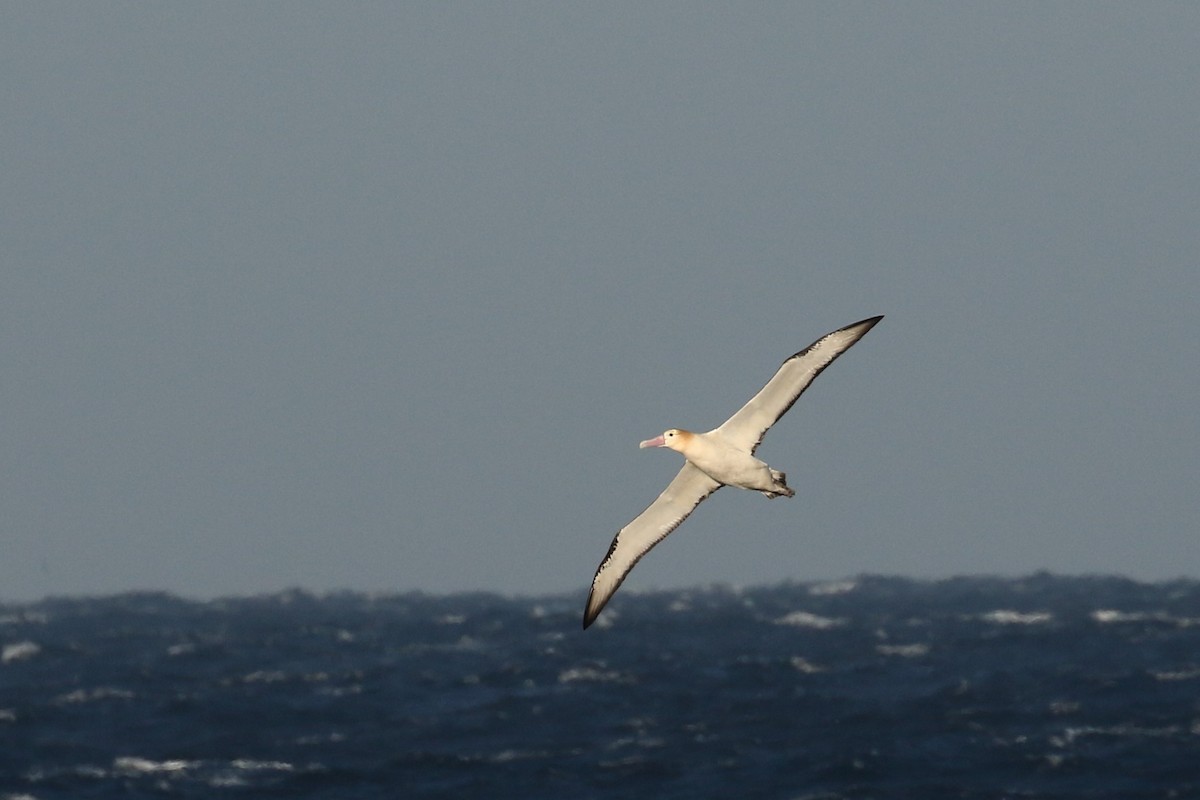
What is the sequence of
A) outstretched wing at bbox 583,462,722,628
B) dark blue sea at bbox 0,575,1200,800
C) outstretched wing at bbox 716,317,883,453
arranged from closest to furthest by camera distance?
outstretched wing at bbox 716,317,883,453 < outstretched wing at bbox 583,462,722,628 < dark blue sea at bbox 0,575,1200,800

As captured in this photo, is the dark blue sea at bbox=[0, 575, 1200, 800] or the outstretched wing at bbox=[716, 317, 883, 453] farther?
the dark blue sea at bbox=[0, 575, 1200, 800]

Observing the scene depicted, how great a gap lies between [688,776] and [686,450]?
22.4 meters

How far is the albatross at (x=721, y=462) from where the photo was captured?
22.9 m

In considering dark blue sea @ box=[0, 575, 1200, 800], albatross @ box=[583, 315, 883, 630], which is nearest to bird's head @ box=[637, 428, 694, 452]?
albatross @ box=[583, 315, 883, 630]

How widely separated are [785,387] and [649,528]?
160 inches

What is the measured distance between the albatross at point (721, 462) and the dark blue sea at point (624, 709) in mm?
18141

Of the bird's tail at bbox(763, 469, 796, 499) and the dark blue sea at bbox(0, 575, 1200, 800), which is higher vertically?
the bird's tail at bbox(763, 469, 796, 499)

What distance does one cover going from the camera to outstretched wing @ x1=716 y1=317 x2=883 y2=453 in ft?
74.1

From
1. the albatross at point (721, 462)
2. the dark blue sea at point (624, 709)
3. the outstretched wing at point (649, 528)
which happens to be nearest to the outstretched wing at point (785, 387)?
the albatross at point (721, 462)

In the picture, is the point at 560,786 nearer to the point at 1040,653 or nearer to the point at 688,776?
the point at 688,776

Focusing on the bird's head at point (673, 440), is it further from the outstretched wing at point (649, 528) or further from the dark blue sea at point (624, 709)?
the dark blue sea at point (624, 709)

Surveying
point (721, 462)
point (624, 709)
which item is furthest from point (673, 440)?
point (624, 709)

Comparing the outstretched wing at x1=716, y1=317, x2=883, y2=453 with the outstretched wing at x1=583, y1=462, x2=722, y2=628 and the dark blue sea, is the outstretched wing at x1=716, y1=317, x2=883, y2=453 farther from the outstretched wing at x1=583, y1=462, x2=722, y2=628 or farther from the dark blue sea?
the dark blue sea

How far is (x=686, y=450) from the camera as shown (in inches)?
964
